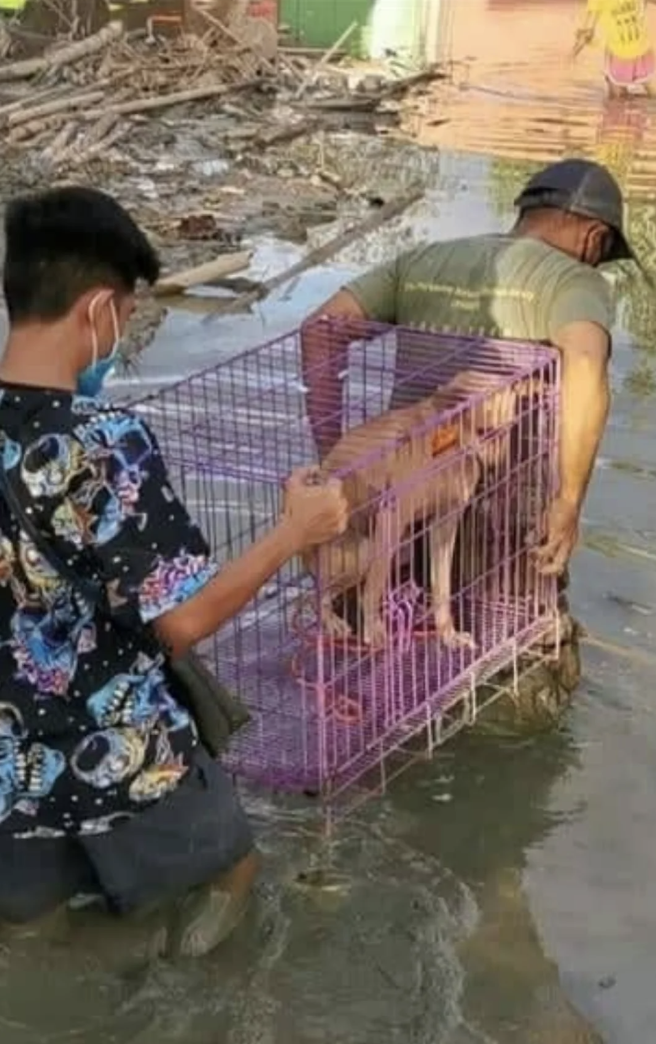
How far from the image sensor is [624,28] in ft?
69.1

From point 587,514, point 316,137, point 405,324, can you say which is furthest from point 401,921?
point 316,137

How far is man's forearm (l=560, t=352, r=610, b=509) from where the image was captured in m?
4.32

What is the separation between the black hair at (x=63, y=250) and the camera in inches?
113

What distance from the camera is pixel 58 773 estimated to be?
10.2 feet

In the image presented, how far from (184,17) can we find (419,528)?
775 inches

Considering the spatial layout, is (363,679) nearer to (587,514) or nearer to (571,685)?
(571,685)

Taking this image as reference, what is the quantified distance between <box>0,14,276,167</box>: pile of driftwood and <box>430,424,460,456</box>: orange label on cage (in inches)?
404

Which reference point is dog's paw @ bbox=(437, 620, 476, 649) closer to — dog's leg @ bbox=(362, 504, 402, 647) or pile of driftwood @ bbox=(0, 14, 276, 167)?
dog's leg @ bbox=(362, 504, 402, 647)

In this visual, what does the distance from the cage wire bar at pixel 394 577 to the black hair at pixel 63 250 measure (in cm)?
89

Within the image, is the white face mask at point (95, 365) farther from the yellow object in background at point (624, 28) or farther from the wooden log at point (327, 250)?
the yellow object in background at point (624, 28)

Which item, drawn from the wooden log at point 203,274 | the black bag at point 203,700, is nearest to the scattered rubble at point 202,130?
the wooden log at point 203,274

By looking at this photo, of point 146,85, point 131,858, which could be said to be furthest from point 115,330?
point 146,85

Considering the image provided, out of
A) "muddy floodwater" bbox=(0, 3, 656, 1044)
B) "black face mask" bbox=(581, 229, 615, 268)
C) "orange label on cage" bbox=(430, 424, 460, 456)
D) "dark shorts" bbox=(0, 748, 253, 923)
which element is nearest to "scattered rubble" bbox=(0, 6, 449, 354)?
"black face mask" bbox=(581, 229, 615, 268)

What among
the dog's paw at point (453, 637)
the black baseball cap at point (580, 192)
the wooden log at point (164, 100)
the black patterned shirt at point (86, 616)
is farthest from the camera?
the wooden log at point (164, 100)
